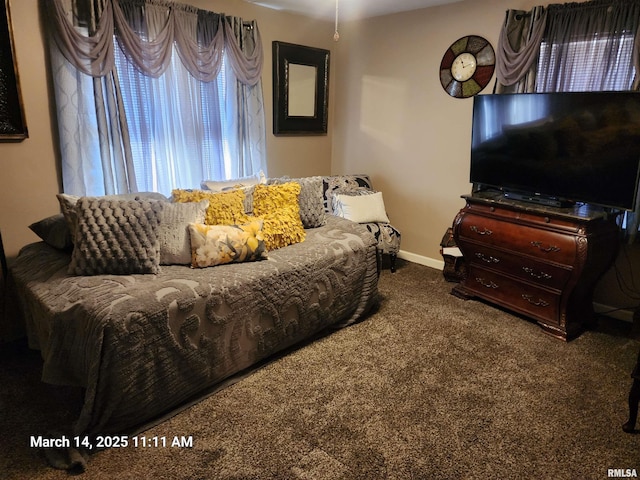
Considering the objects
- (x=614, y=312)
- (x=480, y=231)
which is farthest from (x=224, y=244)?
(x=614, y=312)

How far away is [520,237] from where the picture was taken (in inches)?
117

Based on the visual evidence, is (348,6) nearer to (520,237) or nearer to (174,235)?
(520,237)

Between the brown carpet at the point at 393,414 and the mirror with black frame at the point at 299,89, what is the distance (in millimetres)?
2344

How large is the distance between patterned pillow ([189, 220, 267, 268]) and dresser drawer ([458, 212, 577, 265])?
164 centimetres

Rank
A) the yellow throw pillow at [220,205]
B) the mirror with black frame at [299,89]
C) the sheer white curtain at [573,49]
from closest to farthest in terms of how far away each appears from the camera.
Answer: the yellow throw pillow at [220,205]
the sheer white curtain at [573,49]
the mirror with black frame at [299,89]

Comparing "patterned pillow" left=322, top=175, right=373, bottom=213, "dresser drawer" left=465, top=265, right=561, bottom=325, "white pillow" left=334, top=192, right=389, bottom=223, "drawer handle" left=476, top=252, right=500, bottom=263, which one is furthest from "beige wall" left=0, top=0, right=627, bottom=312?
"drawer handle" left=476, top=252, right=500, bottom=263

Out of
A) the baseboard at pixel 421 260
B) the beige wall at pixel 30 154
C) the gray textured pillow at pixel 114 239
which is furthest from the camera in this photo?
the baseboard at pixel 421 260

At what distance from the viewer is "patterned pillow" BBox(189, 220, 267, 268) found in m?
2.41

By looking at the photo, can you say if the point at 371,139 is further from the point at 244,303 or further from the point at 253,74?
the point at 244,303

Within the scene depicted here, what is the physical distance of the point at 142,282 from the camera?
2.12 m

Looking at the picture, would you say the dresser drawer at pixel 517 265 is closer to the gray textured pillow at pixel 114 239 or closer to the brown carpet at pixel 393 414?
the brown carpet at pixel 393 414

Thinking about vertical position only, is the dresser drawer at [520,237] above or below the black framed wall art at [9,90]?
below

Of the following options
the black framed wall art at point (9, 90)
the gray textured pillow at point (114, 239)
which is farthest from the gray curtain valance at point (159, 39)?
the gray textured pillow at point (114, 239)

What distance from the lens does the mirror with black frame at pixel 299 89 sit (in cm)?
409
